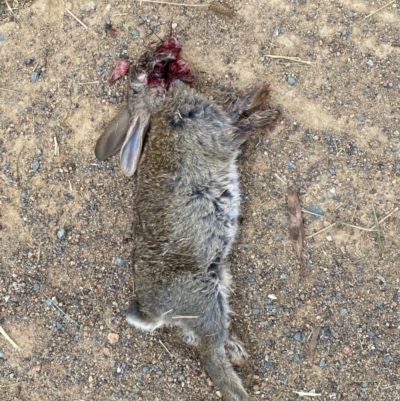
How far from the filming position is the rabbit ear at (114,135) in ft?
18.4

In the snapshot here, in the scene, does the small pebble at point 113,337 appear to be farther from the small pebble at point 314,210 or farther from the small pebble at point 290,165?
the small pebble at point 290,165

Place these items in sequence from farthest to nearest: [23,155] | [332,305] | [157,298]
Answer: [23,155] → [332,305] → [157,298]

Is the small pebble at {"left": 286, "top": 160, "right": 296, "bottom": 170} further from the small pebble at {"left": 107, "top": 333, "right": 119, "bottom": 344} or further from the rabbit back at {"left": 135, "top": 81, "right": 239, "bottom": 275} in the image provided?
the small pebble at {"left": 107, "top": 333, "right": 119, "bottom": 344}

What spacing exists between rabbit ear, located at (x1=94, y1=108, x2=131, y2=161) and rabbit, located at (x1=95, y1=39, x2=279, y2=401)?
11 mm

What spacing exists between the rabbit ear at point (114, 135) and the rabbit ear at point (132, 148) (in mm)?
227

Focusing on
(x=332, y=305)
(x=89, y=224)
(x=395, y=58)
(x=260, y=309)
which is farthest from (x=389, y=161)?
(x=89, y=224)

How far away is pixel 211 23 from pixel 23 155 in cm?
266

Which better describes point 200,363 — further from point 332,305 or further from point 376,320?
point 376,320

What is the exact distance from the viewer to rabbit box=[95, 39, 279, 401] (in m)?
5.36

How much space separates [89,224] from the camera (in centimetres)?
606

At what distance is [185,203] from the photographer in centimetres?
535

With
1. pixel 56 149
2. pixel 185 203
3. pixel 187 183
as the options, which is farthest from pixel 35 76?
pixel 185 203

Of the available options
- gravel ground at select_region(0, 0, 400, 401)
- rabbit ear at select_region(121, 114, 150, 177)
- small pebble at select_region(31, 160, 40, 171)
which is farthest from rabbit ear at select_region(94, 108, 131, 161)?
small pebble at select_region(31, 160, 40, 171)

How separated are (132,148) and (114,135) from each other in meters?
0.39
